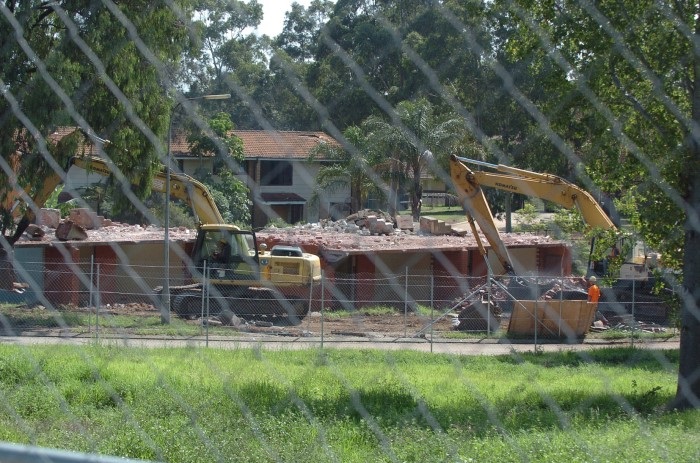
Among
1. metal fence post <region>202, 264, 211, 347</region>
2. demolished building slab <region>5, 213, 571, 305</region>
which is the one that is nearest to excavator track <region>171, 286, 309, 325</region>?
demolished building slab <region>5, 213, 571, 305</region>

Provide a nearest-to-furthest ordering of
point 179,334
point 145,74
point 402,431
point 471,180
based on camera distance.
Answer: point 402,431
point 145,74
point 179,334
point 471,180

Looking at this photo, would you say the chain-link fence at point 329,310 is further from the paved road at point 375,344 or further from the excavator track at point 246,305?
the paved road at point 375,344

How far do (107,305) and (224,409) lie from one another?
9393mm

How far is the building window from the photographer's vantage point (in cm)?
1456

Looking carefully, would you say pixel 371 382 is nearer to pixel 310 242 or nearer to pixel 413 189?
pixel 413 189

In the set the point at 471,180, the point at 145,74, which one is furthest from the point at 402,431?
the point at 471,180

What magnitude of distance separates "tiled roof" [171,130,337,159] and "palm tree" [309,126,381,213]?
220 millimetres

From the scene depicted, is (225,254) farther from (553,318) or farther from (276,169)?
(553,318)

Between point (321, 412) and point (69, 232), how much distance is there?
10.6m

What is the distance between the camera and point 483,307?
44.6 feet

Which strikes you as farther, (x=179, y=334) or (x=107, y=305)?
(x=107, y=305)

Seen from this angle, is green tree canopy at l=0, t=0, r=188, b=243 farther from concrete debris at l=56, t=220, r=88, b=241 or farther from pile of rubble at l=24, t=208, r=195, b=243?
pile of rubble at l=24, t=208, r=195, b=243

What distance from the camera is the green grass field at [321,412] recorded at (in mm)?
3914

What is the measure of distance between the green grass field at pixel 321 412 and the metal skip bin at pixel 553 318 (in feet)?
14.7
